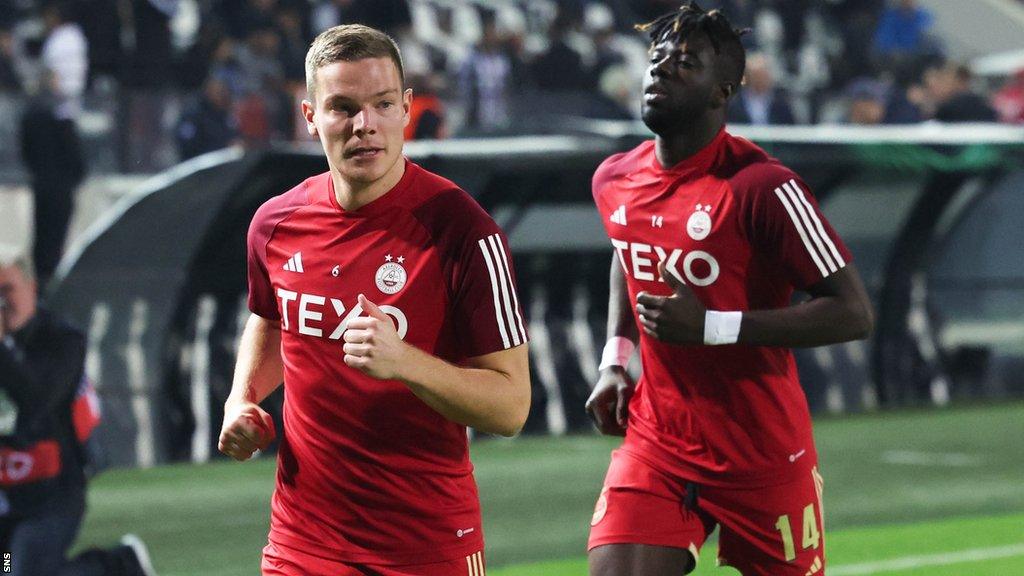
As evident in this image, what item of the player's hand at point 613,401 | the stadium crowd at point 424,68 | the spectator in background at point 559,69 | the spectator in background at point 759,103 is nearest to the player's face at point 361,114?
the player's hand at point 613,401

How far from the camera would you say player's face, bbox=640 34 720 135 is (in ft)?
16.6

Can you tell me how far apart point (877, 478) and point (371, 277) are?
8.30m

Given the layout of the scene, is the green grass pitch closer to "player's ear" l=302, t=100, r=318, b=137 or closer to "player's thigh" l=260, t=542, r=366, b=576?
"player's thigh" l=260, t=542, r=366, b=576

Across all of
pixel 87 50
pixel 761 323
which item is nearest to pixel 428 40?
pixel 87 50

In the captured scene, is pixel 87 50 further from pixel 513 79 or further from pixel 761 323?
pixel 761 323

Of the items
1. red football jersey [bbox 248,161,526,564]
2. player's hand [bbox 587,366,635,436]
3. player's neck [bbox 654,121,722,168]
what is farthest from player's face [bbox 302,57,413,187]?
player's hand [bbox 587,366,635,436]

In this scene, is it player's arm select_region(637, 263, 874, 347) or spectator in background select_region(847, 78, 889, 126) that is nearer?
player's arm select_region(637, 263, 874, 347)

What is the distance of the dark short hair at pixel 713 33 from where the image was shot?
5.09 metres

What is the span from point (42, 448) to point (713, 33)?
3089 mm

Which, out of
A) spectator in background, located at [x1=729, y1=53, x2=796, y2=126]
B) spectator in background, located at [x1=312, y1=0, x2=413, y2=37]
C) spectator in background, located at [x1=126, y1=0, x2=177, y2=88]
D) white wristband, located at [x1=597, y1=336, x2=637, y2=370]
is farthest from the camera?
spectator in background, located at [x1=312, y1=0, x2=413, y2=37]

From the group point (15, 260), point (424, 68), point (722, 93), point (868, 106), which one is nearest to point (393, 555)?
point (722, 93)

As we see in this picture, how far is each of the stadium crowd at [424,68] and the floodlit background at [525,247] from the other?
0.03 m

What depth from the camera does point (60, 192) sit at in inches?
518

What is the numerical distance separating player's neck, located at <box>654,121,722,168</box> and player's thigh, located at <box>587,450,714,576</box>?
0.90 meters
